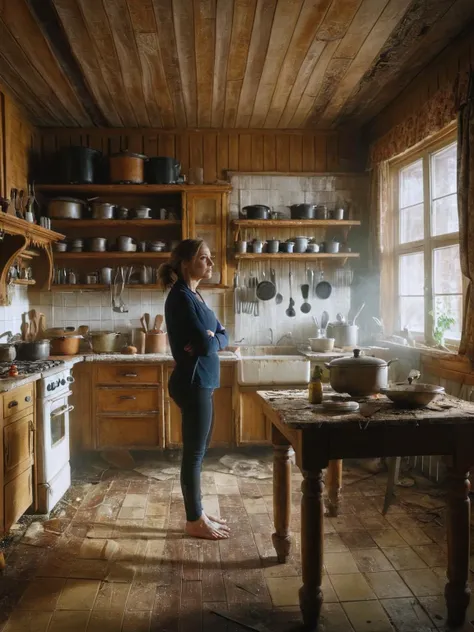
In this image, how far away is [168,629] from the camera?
209 centimetres

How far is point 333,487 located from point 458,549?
3.65 feet

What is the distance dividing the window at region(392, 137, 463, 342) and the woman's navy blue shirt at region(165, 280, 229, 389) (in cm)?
201

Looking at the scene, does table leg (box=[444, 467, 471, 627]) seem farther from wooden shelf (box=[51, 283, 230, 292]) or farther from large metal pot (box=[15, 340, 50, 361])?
wooden shelf (box=[51, 283, 230, 292])

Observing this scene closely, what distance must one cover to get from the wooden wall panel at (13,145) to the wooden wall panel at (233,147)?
309 mm

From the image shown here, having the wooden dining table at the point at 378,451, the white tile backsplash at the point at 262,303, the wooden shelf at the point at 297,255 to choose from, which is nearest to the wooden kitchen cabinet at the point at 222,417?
the white tile backsplash at the point at 262,303

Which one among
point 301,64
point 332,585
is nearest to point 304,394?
point 332,585

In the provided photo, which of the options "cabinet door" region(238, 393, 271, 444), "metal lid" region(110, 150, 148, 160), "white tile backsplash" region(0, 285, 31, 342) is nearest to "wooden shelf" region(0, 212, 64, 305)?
"white tile backsplash" region(0, 285, 31, 342)

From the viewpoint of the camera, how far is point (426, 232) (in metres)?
4.21

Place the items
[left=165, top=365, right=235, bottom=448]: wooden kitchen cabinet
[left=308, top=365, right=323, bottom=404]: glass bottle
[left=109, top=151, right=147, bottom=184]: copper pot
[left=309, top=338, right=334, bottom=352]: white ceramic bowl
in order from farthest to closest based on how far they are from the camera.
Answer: [left=109, top=151, right=147, bottom=184]: copper pot < [left=309, top=338, right=334, bottom=352]: white ceramic bowl < [left=165, top=365, right=235, bottom=448]: wooden kitchen cabinet < [left=308, top=365, right=323, bottom=404]: glass bottle

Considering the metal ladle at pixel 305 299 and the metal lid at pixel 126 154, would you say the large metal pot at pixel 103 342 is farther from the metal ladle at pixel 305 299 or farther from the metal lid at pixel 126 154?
the metal ladle at pixel 305 299

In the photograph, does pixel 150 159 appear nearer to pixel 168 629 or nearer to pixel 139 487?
pixel 139 487

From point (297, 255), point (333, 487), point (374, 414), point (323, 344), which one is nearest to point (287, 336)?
point (323, 344)

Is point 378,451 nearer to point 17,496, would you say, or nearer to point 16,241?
point 17,496

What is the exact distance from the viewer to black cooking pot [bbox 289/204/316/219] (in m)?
4.92
